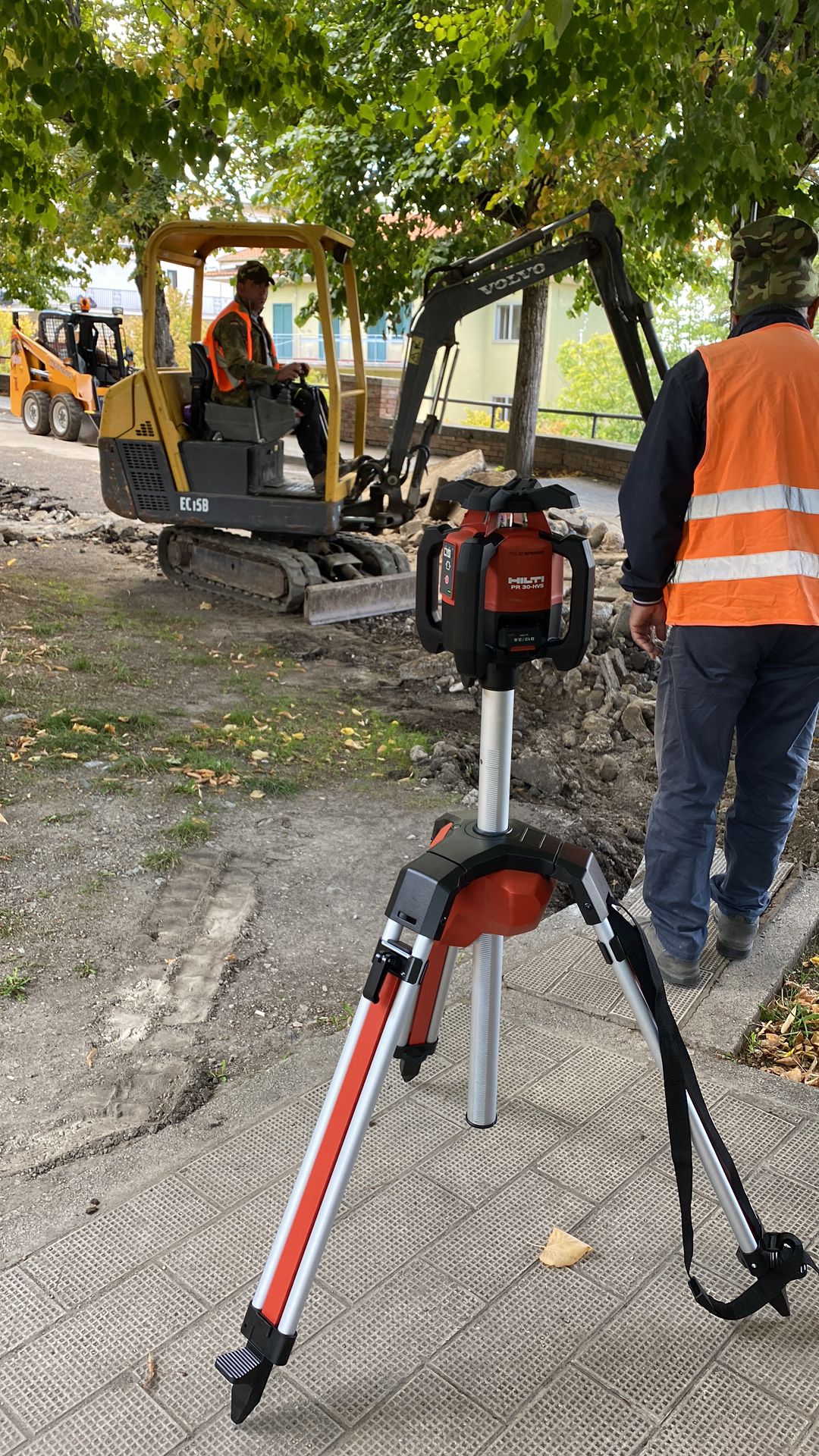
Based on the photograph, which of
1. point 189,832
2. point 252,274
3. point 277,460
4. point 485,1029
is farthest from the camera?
point 277,460

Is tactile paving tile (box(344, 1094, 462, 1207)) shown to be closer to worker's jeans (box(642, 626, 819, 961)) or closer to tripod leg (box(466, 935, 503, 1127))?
tripod leg (box(466, 935, 503, 1127))

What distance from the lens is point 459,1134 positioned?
2855 mm

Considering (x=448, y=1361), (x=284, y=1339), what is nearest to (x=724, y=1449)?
(x=448, y=1361)

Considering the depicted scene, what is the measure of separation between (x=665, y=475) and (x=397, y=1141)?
197 centimetres

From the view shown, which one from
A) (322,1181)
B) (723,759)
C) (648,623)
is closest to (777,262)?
(648,623)

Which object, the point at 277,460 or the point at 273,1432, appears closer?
the point at 273,1432

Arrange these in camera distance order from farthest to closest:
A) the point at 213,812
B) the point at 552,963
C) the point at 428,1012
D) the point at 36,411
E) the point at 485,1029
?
the point at 36,411, the point at 213,812, the point at 552,963, the point at 428,1012, the point at 485,1029

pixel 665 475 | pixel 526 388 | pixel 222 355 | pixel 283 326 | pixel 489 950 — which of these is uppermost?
pixel 283 326

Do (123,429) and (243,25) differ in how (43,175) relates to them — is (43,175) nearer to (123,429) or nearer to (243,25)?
(243,25)

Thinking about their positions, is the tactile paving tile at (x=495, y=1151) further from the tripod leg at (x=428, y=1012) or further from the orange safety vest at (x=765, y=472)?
the orange safety vest at (x=765, y=472)

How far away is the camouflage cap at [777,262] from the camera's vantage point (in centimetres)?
320

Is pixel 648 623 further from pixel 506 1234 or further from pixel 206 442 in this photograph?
pixel 206 442

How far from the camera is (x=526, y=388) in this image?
16.4 metres

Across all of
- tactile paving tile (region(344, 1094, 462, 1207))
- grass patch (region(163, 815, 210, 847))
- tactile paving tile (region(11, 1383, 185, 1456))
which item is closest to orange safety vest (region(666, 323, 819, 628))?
tactile paving tile (region(344, 1094, 462, 1207))
